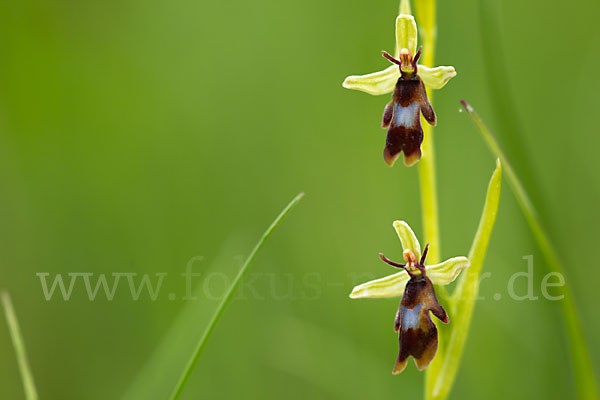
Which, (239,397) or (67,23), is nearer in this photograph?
(239,397)

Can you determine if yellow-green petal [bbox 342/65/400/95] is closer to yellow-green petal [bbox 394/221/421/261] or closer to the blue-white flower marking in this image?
yellow-green petal [bbox 394/221/421/261]

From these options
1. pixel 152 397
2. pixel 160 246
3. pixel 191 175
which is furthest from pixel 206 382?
pixel 191 175

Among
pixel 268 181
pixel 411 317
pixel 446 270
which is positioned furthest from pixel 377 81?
pixel 268 181

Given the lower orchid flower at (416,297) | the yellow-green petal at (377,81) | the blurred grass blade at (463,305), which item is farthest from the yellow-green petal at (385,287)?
the yellow-green petal at (377,81)

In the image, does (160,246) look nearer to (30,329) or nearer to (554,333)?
(30,329)

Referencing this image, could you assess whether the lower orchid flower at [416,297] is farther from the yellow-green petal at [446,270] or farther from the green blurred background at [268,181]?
the green blurred background at [268,181]

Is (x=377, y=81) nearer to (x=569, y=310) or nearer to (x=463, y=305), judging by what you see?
(x=463, y=305)

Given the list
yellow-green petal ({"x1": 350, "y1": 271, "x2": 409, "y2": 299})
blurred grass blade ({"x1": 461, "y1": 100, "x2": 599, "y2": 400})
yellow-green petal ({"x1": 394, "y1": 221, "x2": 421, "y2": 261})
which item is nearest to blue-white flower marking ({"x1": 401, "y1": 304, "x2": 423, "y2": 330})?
yellow-green petal ({"x1": 350, "y1": 271, "x2": 409, "y2": 299})
